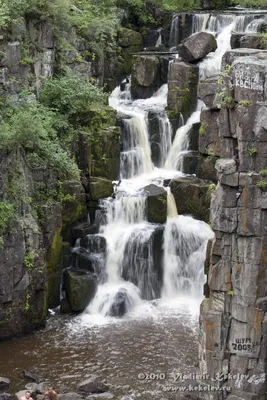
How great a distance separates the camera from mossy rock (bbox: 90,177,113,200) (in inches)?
1275

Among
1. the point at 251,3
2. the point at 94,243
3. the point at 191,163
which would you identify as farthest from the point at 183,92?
the point at 251,3

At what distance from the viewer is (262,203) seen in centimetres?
2016

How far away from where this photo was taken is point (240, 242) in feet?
67.8

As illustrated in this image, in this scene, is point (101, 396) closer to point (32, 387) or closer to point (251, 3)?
point (32, 387)

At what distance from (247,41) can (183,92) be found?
3.98m

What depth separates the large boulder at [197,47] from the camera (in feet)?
121

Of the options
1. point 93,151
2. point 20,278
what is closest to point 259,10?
point 93,151

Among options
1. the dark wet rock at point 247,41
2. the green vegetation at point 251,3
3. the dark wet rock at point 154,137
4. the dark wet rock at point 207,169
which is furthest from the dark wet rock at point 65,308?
the green vegetation at point 251,3

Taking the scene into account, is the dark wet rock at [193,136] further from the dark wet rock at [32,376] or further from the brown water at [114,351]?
the dark wet rock at [32,376]

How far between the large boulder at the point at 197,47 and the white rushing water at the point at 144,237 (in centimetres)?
383

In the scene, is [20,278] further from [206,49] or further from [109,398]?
[206,49]

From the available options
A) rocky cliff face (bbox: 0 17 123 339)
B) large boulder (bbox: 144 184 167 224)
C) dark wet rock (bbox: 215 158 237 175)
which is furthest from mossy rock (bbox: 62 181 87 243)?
dark wet rock (bbox: 215 158 237 175)

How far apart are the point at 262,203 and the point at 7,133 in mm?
11069

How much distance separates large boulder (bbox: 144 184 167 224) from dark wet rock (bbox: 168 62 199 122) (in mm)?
5716
